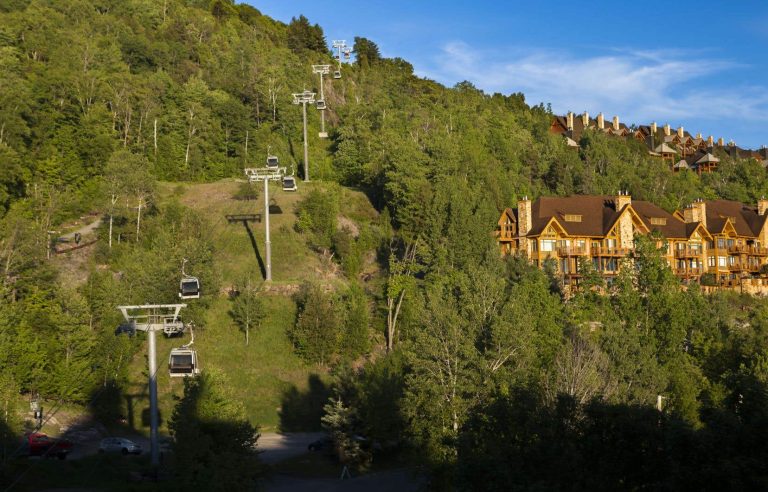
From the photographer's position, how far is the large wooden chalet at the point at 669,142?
113875mm

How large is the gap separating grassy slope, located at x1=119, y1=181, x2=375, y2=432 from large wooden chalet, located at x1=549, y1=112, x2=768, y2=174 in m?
50.0

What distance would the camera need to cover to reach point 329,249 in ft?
225

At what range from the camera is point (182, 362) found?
3484 centimetres

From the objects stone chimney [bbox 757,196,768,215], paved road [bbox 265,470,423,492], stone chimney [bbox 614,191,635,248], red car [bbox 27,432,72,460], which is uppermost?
stone chimney [bbox 757,196,768,215]

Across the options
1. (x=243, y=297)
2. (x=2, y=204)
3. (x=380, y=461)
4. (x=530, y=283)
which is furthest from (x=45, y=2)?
(x=380, y=461)

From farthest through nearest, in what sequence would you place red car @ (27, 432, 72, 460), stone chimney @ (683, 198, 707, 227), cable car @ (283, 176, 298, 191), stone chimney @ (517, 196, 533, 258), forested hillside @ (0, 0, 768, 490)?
1. stone chimney @ (683, 198, 707, 227)
2. stone chimney @ (517, 196, 533, 258)
3. cable car @ (283, 176, 298, 191)
4. red car @ (27, 432, 72, 460)
5. forested hillside @ (0, 0, 768, 490)

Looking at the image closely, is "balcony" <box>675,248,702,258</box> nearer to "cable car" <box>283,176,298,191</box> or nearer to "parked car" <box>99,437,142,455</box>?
"cable car" <box>283,176,298,191</box>

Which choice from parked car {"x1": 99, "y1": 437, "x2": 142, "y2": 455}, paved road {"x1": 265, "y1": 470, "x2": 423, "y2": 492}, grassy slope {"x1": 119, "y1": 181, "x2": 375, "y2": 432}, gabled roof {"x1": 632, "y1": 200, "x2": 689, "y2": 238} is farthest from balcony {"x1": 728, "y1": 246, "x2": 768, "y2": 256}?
parked car {"x1": 99, "y1": 437, "x2": 142, "y2": 455}

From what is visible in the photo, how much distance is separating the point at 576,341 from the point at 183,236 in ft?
95.5

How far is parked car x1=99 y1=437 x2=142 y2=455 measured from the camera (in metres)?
41.0

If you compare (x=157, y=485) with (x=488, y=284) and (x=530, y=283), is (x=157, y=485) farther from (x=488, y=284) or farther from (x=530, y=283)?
(x=530, y=283)

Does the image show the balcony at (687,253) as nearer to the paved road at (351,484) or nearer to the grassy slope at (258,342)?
the grassy slope at (258,342)

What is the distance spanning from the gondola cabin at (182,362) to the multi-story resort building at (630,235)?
38386 millimetres

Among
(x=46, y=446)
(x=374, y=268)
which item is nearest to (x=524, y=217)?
(x=374, y=268)
